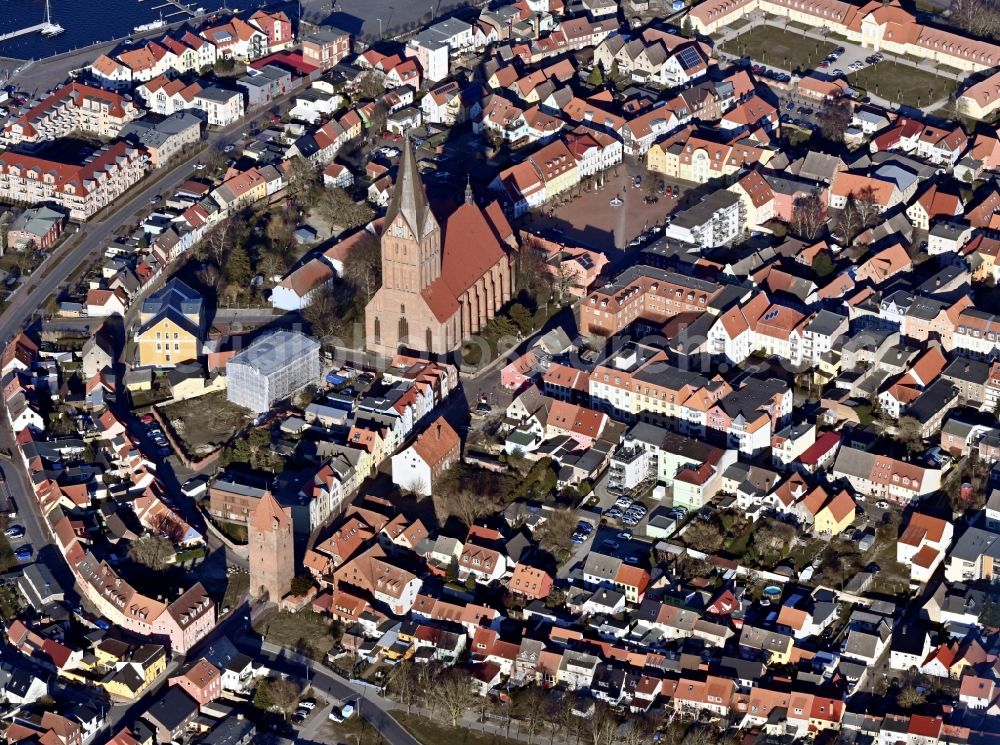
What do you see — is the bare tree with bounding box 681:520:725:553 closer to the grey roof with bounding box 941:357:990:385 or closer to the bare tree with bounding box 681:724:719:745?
the bare tree with bounding box 681:724:719:745

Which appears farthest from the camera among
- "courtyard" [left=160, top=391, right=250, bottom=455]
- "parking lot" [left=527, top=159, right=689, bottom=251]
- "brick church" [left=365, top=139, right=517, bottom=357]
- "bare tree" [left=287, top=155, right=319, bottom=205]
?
"bare tree" [left=287, top=155, right=319, bottom=205]

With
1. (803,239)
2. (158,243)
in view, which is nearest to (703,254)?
(803,239)

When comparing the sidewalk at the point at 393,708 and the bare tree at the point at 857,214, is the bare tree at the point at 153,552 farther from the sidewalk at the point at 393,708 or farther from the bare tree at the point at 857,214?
the bare tree at the point at 857,214

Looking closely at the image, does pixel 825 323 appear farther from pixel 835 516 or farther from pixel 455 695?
A: pixel 455 695

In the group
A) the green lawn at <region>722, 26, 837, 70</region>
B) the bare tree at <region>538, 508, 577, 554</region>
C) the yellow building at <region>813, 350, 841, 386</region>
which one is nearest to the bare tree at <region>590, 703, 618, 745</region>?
the bare tree at <region>538, 508, 577, 554</region>

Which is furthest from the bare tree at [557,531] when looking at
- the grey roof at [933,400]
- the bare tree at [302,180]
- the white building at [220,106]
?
the white building at [220,106]

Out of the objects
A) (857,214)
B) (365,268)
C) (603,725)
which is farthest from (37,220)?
(603,725)

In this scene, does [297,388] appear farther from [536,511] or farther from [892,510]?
[892,510]
